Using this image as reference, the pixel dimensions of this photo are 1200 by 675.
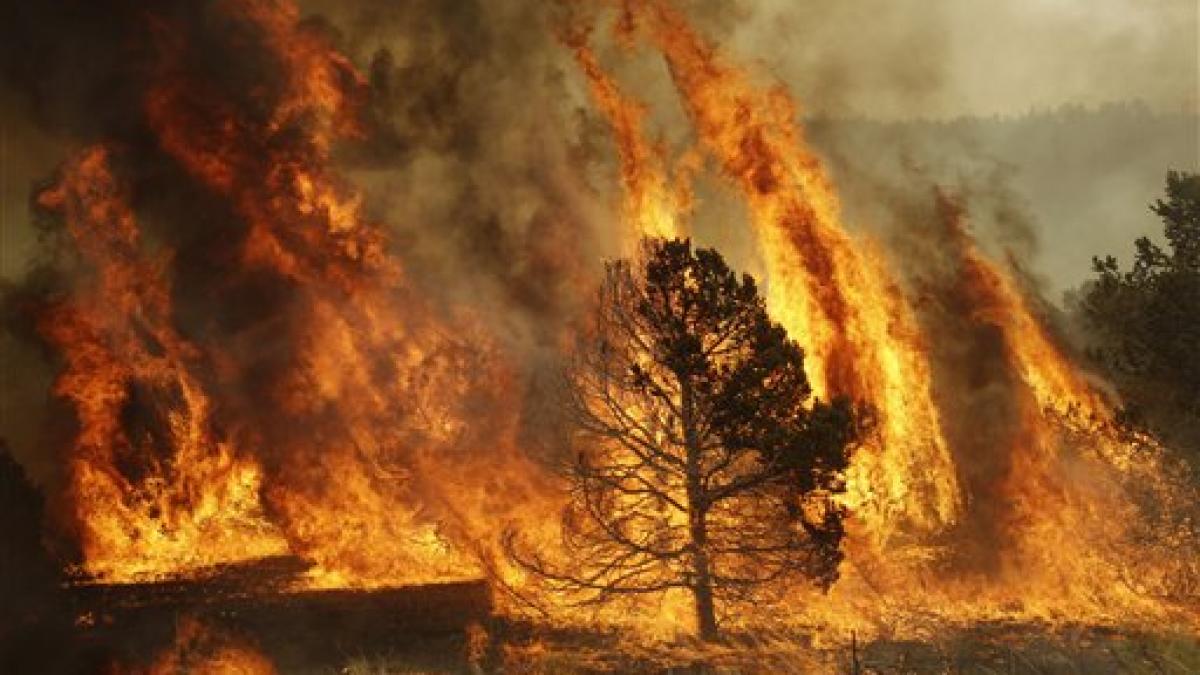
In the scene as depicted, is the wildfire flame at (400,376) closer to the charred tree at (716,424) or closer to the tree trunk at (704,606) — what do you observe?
the charred tree at (716,424)

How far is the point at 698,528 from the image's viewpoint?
1822 centimetres

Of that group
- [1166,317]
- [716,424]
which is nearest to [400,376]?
[716,424]

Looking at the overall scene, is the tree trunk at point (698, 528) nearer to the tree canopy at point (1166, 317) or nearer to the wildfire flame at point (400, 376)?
the wildfire flame at point (400, 376)

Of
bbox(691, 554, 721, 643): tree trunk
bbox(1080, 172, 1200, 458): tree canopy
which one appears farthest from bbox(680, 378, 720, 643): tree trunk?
bbox(1080, 172, 1200, 458): tree canopy

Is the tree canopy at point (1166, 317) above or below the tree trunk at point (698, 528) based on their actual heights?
above

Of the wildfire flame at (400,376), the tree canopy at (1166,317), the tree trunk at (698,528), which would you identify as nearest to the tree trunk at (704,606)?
the tree trunk at (698,528)

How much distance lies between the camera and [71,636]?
19.3m

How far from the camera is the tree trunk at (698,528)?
59.3ft

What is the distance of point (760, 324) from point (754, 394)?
141cm

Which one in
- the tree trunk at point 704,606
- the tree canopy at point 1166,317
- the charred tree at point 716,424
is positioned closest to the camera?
the tree canopy at point 1166,317

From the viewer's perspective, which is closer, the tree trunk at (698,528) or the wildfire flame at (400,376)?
the tree trunk at (698,528)

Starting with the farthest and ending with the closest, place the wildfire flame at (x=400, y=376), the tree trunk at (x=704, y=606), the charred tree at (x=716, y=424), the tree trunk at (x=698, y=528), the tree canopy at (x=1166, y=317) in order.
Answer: the wildfire flame at (x=400, y=376) → the tree trunk at (x=704, y=606) → the tree trunk at (x=698, y=528) → the charred tree at (x=716, y=424) → the tree canopy at (x=1166, y=317)

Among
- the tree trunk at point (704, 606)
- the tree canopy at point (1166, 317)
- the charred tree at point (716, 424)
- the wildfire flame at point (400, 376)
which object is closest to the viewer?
the tree canopy at point (1166, 317)

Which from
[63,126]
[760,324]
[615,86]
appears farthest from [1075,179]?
[63,126]
